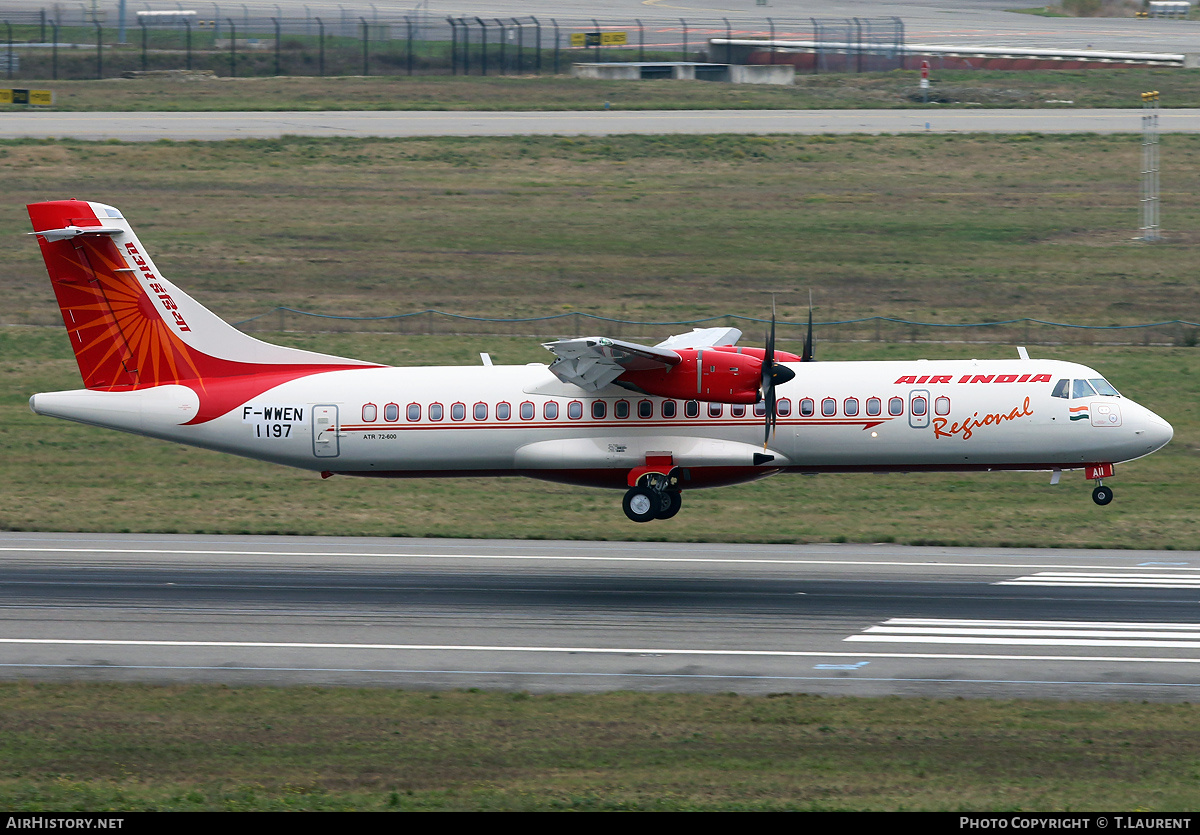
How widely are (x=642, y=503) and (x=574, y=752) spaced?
39.3 feet

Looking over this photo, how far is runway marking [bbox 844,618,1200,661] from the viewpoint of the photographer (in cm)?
2498

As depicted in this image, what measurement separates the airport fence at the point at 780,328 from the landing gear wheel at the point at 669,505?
19077 millimetres

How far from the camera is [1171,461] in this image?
3994 centimetres

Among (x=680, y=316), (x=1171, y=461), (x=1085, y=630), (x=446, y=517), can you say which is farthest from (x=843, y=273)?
(x=1085, y=630)

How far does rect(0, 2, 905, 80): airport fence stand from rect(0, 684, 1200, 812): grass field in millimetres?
72495

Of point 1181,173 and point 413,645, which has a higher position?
point 1181,173

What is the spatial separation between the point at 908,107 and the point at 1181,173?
16.2m

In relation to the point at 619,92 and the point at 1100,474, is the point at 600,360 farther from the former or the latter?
the point at 619,92

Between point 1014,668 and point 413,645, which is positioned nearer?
point 1014,668

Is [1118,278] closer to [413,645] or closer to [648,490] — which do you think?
[648,490]

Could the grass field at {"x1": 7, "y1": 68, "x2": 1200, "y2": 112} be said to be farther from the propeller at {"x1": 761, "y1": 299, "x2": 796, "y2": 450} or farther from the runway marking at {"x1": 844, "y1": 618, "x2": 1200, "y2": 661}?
the runway marking at {"x1": 844, "y1": 618, "x2": 1200, "y2": 661}

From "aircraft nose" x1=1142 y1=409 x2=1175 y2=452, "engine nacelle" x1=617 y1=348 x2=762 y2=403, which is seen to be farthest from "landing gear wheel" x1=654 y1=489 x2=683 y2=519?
"aircraft nose" x1=1142 y1=409 x2=1175 y2=452

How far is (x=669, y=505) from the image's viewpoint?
31.5m

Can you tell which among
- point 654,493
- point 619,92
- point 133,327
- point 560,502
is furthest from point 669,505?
point 619,92
